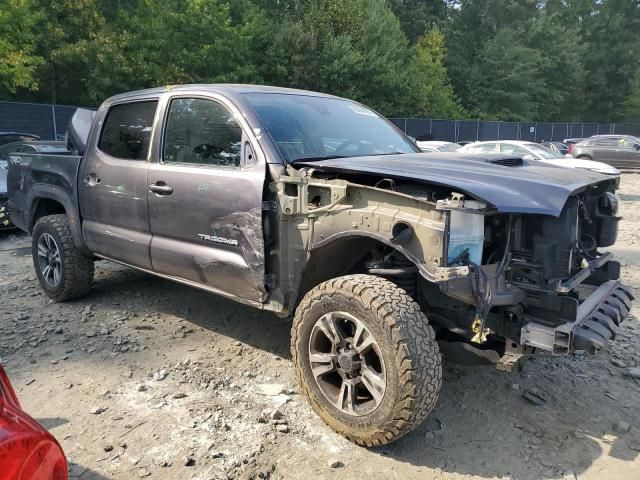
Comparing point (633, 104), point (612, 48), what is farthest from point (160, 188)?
point (612, 48)

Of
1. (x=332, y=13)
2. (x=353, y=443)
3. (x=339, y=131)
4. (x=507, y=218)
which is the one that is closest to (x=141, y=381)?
(x=353, y=443)

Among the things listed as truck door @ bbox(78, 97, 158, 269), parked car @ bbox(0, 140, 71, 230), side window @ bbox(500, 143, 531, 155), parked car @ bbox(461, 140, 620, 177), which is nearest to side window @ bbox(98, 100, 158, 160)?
truck door @ bbox(78, 97, 158, 269)

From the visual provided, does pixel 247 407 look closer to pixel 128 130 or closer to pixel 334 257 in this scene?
pixel 334 257

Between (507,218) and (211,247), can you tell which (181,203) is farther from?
(507,218)

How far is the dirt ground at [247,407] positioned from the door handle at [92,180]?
45.7 inches

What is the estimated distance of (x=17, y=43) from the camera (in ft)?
62.4

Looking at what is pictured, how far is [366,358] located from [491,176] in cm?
117

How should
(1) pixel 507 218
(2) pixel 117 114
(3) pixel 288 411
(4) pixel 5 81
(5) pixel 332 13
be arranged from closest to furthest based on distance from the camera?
1. (1) pixel 507 218
2. (3) pixel 288 411
3. (2) pixel 117 114
4. (4) pixel 5 81
5. (5) pixel 332 13

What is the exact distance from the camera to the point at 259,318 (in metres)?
4.79

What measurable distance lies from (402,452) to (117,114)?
11.4 ft

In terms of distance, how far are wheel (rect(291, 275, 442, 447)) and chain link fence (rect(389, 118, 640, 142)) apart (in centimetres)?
2469

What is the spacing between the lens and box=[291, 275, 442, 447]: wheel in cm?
271

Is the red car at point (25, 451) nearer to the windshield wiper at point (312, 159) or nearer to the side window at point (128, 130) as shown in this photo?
the windshield wiper at point (312, 159)

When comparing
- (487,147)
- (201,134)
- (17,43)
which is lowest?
(487,147)
